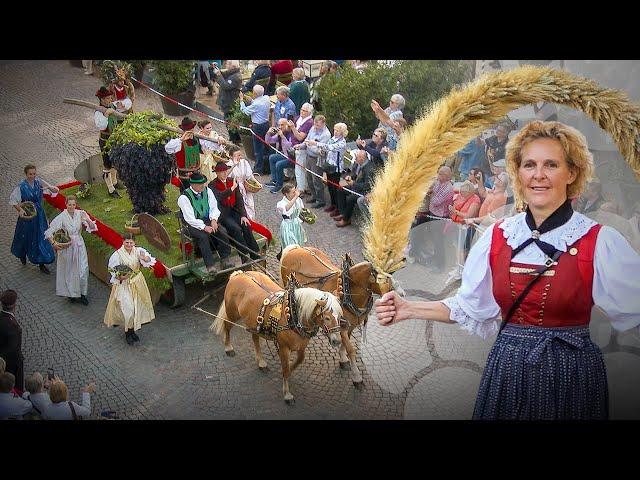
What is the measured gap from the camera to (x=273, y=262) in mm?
6566

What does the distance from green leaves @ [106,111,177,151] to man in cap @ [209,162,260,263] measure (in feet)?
2.89

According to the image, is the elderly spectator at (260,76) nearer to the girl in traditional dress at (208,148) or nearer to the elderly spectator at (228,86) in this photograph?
the elderly spectator at (228,86)

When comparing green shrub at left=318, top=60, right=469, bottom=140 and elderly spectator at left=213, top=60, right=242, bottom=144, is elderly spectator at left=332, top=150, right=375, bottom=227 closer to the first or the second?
green shrub at left=318, top=60, right=469, bottom=140

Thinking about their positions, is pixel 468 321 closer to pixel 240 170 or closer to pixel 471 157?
pixel 471 157

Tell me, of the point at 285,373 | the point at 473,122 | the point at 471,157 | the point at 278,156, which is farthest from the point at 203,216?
the point at 473,122

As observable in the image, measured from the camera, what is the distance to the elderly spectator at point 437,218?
530 centimetres

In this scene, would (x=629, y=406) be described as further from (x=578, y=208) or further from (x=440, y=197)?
(x=440, y=197)

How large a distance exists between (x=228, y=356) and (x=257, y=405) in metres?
0.51

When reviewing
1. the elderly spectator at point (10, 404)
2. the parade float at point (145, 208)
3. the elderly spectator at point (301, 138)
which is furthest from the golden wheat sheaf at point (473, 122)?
the elderly spectator at point (10, 404)

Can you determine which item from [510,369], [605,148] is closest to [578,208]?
[605,148]

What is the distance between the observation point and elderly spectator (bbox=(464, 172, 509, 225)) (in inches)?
195

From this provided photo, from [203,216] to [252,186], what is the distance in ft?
1.61

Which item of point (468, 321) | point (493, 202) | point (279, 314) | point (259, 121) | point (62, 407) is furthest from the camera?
point (259, 121)

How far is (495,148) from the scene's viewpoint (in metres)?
4.97
